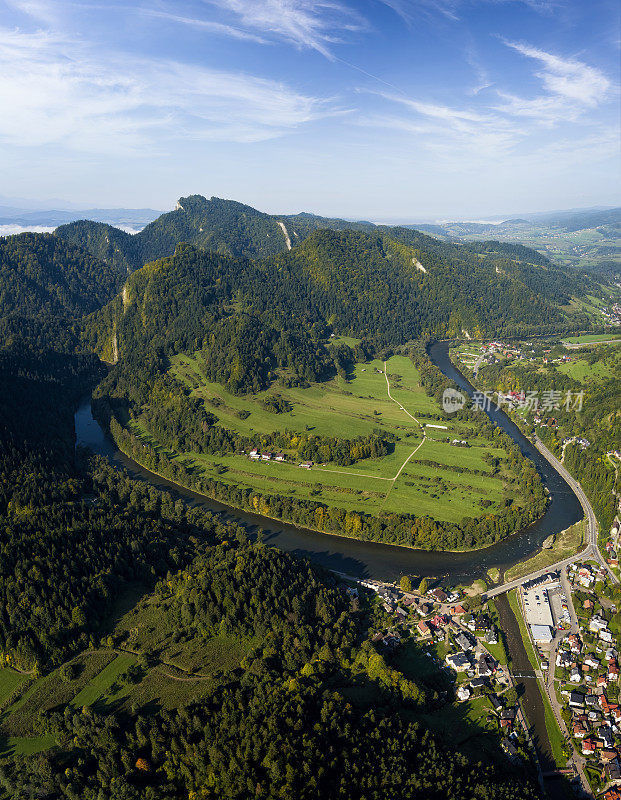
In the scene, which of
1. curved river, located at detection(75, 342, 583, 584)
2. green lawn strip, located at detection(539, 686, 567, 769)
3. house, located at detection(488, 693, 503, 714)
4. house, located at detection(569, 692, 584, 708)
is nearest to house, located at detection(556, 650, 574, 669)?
house, located at detection(569, 692, 584, 708)

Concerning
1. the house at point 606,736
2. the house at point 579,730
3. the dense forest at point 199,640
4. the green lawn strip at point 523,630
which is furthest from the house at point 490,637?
the house at point 606,736

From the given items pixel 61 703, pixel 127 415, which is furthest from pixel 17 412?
pixel 61 703

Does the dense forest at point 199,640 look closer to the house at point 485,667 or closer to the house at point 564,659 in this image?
the house at point 485,667

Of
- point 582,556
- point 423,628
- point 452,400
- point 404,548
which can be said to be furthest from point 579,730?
point 452,400

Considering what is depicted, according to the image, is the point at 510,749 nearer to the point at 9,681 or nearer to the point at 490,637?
the point at 490,637

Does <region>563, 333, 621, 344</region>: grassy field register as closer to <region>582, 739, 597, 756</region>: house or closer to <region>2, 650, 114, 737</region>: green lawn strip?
<region>582, 739, 597, 756</region>: house

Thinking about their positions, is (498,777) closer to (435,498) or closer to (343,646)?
(343,646)

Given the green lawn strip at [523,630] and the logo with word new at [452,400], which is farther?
the logo with word new at [452,400]
